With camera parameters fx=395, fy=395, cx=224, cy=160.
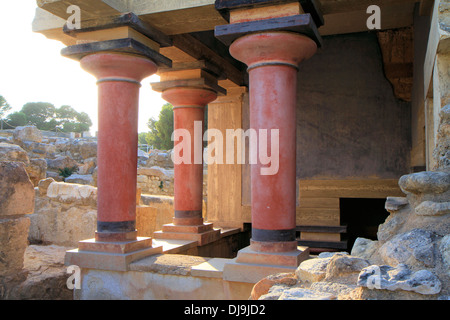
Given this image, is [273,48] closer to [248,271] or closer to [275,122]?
[275,122]

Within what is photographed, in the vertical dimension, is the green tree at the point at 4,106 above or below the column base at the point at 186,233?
above

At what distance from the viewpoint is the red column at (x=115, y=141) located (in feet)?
16.1

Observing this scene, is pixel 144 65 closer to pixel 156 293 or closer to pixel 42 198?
pixel 156 293

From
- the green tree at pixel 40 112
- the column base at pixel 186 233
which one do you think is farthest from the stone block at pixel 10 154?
the green tree at pixel 40 112

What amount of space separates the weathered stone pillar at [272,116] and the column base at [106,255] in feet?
4.36

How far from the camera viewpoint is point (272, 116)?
4.23m

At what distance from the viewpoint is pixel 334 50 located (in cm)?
847

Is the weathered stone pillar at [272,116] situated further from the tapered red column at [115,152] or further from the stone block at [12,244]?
the stone block at [12,244]

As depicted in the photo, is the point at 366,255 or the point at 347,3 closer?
the point at 366,255

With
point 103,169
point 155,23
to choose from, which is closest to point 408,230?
point 103,169

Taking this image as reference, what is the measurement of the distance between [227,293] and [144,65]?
2.95m

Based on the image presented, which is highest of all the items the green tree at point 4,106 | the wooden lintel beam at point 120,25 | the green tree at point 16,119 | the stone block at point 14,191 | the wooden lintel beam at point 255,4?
the green tree at point 4,106

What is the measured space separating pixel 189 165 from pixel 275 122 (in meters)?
2.91

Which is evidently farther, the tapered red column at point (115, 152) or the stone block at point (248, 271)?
the tapered red column at point (115, 152)
